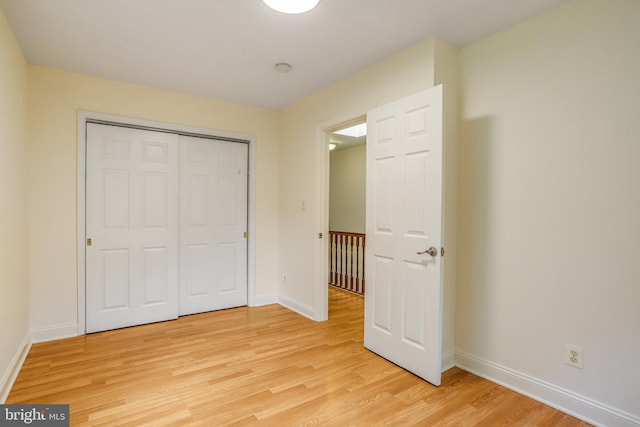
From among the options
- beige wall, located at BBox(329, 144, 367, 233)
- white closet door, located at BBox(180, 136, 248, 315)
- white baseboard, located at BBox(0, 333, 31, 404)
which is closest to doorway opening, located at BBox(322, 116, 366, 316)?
beige wall, located at BBox(329, 144, 367, 233)

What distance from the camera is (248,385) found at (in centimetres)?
228

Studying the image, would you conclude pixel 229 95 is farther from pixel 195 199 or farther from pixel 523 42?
pixel 523 42

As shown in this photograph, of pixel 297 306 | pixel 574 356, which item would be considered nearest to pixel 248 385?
pixel 297 306

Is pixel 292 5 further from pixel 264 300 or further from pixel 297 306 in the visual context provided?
pixel 264 300

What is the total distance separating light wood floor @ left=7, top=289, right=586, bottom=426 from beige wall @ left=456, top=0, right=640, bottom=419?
1.34 feet

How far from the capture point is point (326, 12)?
2131 millimetres

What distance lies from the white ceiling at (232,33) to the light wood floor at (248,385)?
97.7 inches

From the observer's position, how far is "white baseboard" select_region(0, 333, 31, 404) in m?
2.06

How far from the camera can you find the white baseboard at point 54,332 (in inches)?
116

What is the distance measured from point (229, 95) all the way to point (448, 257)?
285 centimetres

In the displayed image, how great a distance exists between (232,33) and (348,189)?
177 inches

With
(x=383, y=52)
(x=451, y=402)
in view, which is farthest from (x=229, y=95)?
(x=451, y=402)

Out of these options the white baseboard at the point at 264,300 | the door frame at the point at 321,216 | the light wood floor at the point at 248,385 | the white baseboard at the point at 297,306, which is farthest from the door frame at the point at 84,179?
the door frame at the point at 321,216

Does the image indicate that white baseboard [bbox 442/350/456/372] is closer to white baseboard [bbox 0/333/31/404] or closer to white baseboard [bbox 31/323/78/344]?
white baseboard [bbox 0/333/31/404]
